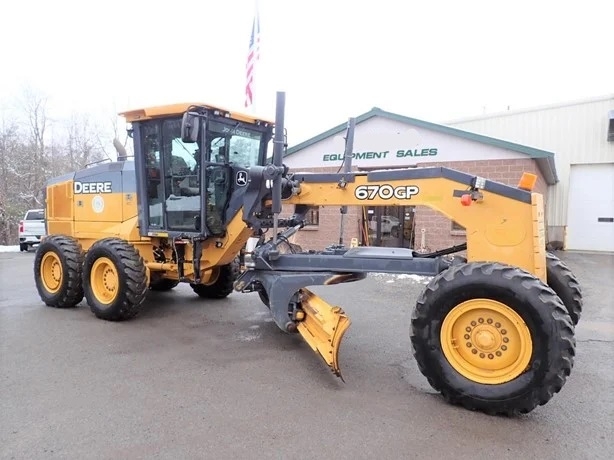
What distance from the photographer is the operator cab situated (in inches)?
235

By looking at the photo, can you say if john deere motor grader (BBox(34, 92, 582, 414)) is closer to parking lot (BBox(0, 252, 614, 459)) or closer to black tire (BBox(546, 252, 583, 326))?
black tire (BBox(546, 252, 583, 326))

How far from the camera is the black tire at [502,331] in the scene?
11.1ft

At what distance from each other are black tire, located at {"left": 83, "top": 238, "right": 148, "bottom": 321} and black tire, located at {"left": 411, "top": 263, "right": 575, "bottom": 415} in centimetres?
381

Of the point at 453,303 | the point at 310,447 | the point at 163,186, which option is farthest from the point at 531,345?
the point at 163,186

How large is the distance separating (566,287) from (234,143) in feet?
13.8

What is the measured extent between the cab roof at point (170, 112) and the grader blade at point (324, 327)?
2601mm

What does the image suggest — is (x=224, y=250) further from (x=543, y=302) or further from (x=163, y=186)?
(x=543, y=302)

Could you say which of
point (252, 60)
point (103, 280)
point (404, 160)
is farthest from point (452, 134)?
point (103, 280)

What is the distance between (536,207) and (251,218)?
293cm

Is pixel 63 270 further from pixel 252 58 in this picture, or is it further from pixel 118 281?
pixel 252 58

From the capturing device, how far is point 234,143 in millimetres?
6309

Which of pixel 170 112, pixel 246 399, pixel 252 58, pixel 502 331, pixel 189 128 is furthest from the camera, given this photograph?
pixel 252 58

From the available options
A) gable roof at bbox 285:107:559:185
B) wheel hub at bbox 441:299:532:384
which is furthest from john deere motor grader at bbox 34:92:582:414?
gable roof at bbox 285:107:559:185

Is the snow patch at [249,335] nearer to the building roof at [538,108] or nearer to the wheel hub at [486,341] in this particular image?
the wheel hub at [486,341]
